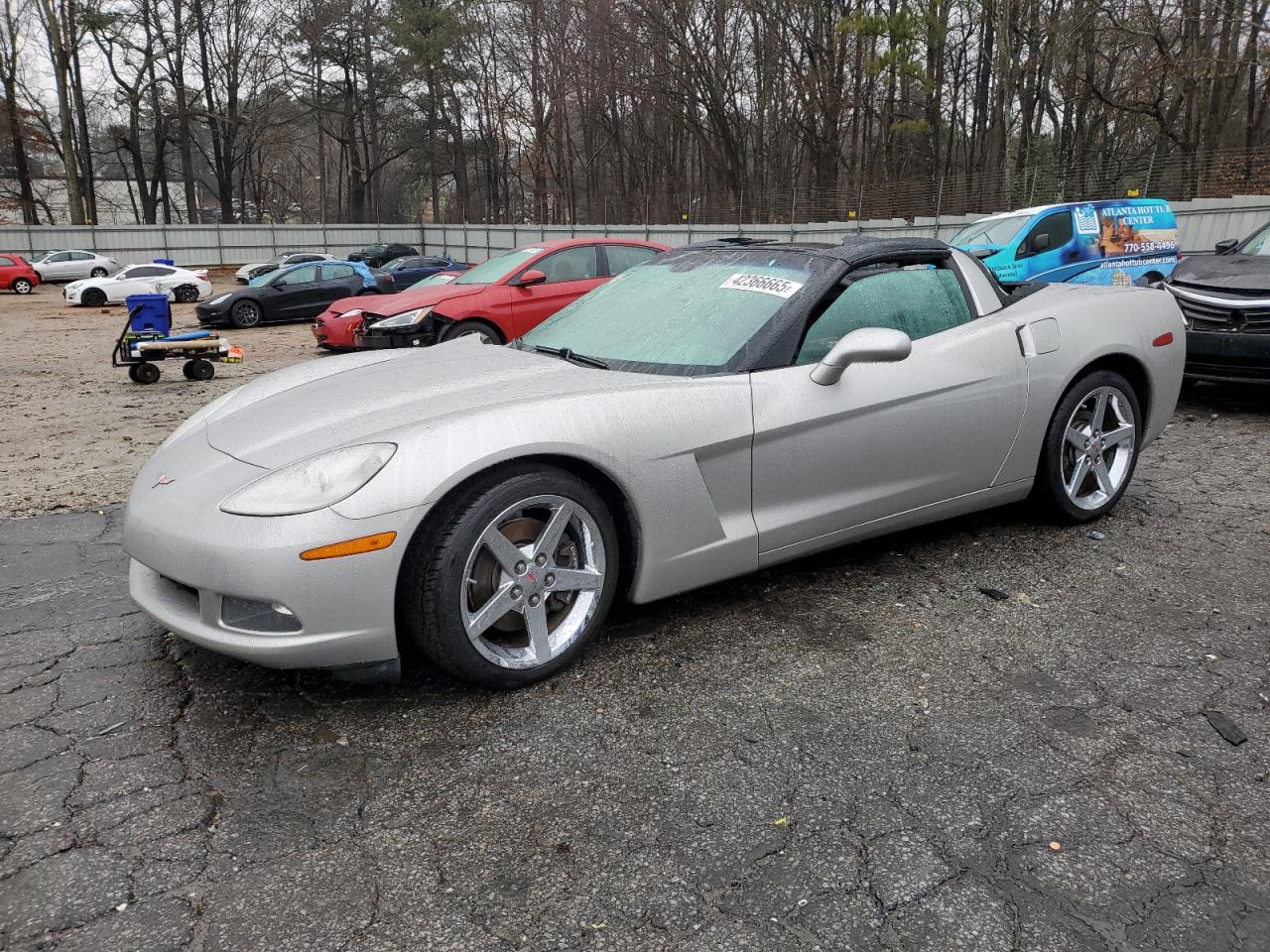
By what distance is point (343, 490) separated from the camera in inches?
102

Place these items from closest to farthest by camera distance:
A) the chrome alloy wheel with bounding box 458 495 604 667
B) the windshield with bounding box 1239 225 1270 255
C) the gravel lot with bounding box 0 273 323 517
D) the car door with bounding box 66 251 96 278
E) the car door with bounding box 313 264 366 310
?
the chrome alloy wheel with bounding box 458 495 604 667, the gravel lot with bounding box 0 273 323 517, the windshield with bounding box 1239 225 1270 255, the car door with bounding box 313 264 366 310, the car door with bounding box 66 251 96 278

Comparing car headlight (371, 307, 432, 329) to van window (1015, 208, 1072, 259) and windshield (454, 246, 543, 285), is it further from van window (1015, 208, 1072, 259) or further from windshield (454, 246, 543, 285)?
van window (1015, 208, 1072, 259)

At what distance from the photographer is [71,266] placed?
107 ft

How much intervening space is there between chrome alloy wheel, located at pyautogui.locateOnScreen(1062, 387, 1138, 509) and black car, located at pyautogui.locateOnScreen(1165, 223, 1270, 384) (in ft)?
9.14

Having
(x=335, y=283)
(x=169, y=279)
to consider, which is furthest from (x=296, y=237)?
(x=335, y=283)

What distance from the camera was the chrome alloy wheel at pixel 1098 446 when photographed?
167 inches

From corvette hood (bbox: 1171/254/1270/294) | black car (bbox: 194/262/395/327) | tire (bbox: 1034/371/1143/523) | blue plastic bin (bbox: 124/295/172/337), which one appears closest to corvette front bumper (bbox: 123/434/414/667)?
tire (bbox: 1034/371/1143/523)

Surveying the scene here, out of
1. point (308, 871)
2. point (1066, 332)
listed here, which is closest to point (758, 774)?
point (308, 871)

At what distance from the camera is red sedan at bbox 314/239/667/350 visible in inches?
398

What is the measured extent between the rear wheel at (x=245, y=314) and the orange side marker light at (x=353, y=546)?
17446 mm

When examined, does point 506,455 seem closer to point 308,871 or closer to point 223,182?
point 308,871

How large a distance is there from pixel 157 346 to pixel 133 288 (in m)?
16.7

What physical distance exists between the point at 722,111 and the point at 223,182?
85.2 ft

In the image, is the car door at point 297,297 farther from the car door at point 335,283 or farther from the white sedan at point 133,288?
the white sedan at point 133,288
